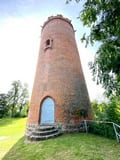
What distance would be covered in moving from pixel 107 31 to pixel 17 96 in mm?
39169

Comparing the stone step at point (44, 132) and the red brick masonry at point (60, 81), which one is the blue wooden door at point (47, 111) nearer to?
the red brick masonry at point (60, 81)

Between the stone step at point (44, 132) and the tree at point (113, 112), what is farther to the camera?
the tree at point (113, 112)

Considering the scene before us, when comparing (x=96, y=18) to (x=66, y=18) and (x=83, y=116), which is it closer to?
(x=83, y=116)

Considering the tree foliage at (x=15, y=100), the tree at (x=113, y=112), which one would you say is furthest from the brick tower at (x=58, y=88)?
the tree foliage at (x=15, y=100)

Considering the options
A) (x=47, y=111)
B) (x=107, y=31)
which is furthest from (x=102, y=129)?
(x=107, y=31)

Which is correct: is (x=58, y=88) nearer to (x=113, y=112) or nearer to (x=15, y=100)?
(x=113, y=112)

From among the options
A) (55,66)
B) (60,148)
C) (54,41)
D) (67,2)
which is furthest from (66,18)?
(60,148)

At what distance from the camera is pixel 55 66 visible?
34.0 ft

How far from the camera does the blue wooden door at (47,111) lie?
29.8ft

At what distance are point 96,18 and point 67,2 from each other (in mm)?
1146

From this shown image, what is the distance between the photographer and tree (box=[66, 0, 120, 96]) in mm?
4293

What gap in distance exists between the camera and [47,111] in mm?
9305

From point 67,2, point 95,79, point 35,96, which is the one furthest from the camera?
point 35,96

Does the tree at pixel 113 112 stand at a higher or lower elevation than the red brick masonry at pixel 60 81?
lower
